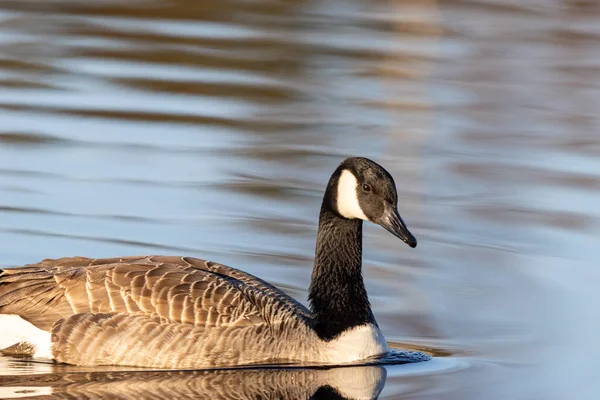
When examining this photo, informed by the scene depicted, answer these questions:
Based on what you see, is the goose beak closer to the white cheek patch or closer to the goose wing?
the white cheek patch

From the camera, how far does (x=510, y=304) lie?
11852mm

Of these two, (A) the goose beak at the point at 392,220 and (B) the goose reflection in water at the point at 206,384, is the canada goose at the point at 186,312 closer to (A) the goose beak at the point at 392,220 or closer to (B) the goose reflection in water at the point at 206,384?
(A) the goose beak at the point at 392,220

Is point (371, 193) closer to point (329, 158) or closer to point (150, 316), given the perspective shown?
point (150, 316)

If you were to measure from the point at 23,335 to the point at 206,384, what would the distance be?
165cm

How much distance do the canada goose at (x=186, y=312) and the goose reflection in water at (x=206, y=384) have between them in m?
0.22

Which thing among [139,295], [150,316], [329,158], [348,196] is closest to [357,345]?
[348,196]

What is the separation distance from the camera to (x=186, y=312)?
10.4 metres

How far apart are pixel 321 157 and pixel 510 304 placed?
457cm


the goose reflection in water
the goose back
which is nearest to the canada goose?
the goose back

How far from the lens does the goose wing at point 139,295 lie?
10.4 m

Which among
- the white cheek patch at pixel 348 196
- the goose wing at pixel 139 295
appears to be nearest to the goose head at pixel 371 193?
the white cheek patch at pixel 348 196

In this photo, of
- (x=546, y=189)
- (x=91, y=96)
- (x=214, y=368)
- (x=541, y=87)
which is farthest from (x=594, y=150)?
(x=214, y=368)

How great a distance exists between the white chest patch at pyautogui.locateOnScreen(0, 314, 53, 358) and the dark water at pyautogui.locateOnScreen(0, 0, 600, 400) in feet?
0.65

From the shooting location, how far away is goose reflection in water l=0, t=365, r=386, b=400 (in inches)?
373
